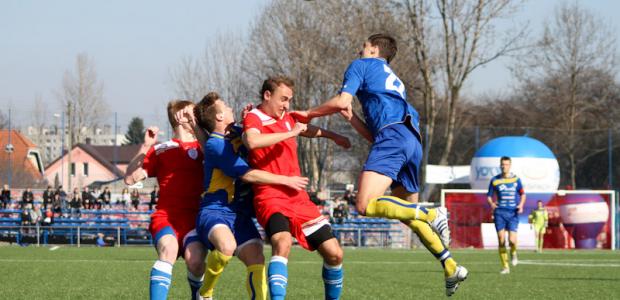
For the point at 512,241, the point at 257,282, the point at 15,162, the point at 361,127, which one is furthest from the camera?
the point at 15,162

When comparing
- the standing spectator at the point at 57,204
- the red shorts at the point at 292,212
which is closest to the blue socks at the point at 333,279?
the red shorts at the point at 292,212

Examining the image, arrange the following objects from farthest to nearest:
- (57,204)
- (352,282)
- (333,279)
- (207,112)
Result: 1. (57,204)
2. (352,282)
3. (207,112)
4. (333,279)

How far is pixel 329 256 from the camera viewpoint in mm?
7379

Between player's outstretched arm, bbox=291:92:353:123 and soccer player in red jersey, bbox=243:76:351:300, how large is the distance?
9 centimetres

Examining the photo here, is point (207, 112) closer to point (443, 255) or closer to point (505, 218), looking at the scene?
point (443, 255)

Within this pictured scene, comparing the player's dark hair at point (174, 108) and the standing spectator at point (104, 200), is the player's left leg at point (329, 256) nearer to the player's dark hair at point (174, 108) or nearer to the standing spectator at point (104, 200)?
the player's dark hair at point (174, 108)

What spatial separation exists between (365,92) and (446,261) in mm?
1550

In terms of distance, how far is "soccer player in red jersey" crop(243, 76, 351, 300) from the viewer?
704 centimetres

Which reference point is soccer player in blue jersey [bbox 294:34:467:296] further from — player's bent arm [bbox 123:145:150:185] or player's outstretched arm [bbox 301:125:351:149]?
player's bent arm [bbox 123:145:150:185]

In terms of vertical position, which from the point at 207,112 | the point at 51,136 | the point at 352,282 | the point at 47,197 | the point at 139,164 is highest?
the point at 51,136

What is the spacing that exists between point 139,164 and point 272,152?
116 centimetres

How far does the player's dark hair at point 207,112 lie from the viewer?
758 cm

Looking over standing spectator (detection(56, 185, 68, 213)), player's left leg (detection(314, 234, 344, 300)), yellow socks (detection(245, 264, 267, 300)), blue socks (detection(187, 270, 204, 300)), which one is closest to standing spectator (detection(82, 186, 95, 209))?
standing spectator (detection(56, 185, 68, 213))

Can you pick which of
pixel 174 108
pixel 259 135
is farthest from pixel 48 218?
pixel 259 135
